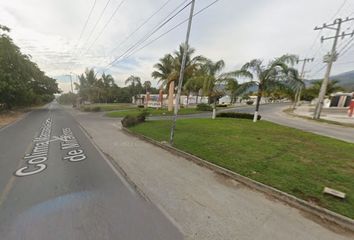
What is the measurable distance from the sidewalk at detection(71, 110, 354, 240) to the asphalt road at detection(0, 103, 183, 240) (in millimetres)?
379

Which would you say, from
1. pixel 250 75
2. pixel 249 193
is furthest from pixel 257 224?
pixel 250 75

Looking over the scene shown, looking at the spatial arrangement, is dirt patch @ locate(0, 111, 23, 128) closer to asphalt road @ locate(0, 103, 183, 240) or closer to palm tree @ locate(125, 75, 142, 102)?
asphalt road @ locate(0, 103, 183, 240)

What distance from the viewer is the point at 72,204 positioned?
163 inches

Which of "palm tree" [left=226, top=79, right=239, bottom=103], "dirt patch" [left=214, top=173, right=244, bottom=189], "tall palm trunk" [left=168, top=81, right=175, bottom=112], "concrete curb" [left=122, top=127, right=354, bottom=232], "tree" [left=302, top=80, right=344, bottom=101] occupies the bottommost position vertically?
"dirt patch" [left=214, top=173, right=244, bottom=189]

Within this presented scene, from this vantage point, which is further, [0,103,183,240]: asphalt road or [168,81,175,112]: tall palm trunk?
[168,81,175,112]: tall palm trunk

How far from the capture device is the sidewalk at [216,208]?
11.3 feet

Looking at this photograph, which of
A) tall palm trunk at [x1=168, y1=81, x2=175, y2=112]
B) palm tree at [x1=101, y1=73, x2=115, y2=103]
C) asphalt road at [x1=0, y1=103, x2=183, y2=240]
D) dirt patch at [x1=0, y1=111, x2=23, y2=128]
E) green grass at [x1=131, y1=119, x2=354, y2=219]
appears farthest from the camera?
palm tree at [x1=101, y1=73, x2=115, y2=103]

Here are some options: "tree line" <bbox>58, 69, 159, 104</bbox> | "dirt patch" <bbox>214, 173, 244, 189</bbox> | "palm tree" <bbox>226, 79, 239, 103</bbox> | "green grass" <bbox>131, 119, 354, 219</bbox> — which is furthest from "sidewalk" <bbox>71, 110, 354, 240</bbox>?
"tree line" <bbox>58, 69, 159, 104</bbox>

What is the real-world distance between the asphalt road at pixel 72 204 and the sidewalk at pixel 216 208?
1.25 ft

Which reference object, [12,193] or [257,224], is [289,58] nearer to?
[257,224]

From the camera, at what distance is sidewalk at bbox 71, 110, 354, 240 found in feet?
11.3

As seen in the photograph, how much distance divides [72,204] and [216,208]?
9.73ft

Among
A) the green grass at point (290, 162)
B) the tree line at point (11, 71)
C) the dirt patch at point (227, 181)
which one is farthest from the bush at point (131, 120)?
the tree line at point (11, 71)

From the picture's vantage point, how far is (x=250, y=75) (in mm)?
18000
